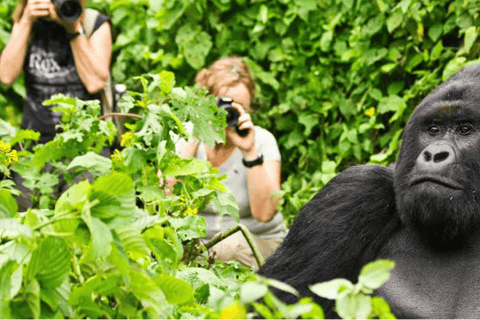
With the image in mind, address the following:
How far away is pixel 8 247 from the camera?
124 centimetres

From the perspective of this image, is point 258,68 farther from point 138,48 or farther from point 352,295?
point 352,295

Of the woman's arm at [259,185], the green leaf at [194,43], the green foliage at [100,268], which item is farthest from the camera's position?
the green leaf at [194,43]

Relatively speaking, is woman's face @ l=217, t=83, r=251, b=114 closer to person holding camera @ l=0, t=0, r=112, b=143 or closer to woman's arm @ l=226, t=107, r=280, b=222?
woman's arm @ l=226, t=107, r=280, b=222

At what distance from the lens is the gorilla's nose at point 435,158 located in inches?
82.1

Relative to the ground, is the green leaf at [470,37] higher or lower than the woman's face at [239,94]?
higher

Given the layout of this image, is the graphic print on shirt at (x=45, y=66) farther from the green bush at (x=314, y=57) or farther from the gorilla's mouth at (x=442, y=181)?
the gorilla's mouth at (x=442, y=181)

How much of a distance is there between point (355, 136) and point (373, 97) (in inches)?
9.1

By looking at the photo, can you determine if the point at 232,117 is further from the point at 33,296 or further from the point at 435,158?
the point at 33,296

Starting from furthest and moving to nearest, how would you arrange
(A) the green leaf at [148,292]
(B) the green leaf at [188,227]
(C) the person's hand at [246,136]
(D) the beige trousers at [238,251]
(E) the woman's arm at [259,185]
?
1. (E) the woman's arm at [259,185]
2. (C) the person's hand at [246,136]
3. (D) the beige trousers at [238,251]
4. (B) the green leaf at [188,227]
5. (A) the green leaf at [148,292]

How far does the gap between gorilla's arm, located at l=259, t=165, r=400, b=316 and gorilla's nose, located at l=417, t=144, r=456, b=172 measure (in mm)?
263

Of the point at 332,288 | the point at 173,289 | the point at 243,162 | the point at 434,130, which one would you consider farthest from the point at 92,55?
the point at 332,288

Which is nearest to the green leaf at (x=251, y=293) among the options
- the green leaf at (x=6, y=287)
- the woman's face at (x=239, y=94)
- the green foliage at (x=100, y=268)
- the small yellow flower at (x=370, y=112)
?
the green foliage at (x=100, y=268)

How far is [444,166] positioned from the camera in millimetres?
2088

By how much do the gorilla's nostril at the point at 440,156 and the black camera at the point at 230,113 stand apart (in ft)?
4.35
